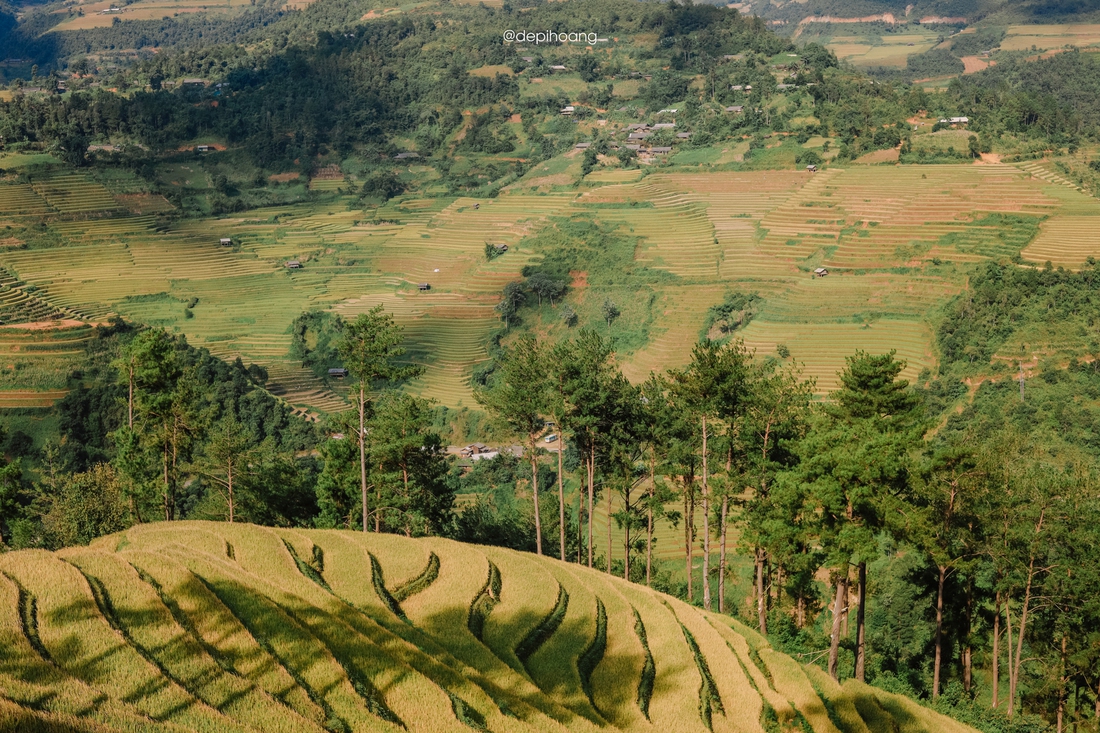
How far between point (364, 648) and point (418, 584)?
4.29 m

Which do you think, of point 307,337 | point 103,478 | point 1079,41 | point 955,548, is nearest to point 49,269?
point 307,337

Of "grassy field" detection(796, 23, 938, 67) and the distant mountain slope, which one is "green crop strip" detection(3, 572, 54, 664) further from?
the distant mountain slope

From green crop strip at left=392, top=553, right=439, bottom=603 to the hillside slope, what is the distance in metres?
0.04

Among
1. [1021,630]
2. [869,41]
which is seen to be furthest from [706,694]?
Result: [869,41]

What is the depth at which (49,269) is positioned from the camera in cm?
6338

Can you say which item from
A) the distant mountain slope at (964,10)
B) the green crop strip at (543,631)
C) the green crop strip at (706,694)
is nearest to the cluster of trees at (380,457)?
the green crop strip at (543,631)

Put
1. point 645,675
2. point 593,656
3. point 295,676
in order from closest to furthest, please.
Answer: point 295,676
point 645,675
point 593,656

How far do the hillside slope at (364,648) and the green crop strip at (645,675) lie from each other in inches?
1.4

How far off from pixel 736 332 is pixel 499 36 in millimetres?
68664

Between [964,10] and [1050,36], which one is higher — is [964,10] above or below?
above

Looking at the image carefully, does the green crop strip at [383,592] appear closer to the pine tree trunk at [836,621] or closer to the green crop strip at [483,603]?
the green crop strip at [483,603]

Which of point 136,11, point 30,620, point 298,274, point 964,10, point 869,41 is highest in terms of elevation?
point 136,11

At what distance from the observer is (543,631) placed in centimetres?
1580

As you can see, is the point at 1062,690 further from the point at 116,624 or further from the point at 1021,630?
the point at 116,624
